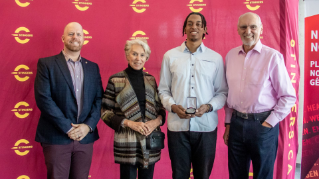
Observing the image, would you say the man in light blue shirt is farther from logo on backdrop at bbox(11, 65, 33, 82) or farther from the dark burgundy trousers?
logo on backdrop at bbox(11, 65, 33, 82)

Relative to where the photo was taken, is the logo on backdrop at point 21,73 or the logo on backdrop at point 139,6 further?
the logo on backdrop at point 139,6

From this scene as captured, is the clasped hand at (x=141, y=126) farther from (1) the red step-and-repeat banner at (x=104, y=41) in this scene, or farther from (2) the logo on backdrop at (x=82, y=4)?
(2) the logo on backdrop at (x=82, y=4)

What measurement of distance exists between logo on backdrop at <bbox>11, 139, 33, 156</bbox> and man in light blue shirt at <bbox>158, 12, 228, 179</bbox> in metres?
1.79

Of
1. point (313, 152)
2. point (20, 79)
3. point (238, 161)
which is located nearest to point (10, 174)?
point (20, 79)

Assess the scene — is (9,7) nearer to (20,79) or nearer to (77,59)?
(20,79)

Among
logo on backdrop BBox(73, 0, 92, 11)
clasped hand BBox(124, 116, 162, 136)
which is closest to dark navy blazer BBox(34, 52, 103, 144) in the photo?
clasped hand BBox(124, 116, 162, 136)

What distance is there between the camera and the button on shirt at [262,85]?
176 cm

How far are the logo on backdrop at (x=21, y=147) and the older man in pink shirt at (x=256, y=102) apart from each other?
2.26 meters

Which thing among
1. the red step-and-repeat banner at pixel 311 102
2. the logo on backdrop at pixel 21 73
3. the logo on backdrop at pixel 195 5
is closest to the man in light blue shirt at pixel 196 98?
the logo on backdrop at pixel 195 5

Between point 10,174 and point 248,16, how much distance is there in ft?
9.97

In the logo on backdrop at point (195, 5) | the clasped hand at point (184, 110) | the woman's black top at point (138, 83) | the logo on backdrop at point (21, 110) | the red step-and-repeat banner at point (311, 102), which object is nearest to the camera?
the clasped hand at point (184, 110)

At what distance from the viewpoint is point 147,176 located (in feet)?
6.00

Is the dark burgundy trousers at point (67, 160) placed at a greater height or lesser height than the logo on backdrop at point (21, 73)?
lesser

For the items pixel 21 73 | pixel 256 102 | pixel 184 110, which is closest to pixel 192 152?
pixel 184 110
